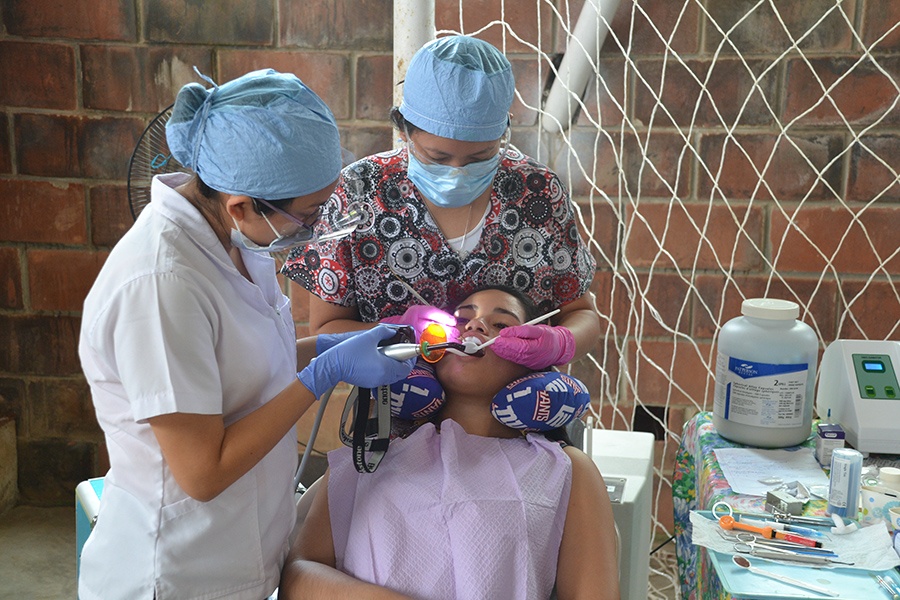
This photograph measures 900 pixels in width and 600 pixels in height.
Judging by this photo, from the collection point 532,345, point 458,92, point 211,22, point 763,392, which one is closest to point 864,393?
point 763,392

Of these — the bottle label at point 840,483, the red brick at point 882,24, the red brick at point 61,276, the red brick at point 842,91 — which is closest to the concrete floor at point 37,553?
the red brick at point 61,276

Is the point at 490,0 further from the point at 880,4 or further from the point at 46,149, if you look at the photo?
the point at 46,149

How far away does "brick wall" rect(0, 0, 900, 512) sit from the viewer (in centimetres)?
273

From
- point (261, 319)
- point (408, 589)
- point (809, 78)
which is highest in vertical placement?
point (809, 78)

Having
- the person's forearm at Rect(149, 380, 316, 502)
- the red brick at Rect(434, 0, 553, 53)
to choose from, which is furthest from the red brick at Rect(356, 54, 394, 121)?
the person's forearm at Rect(149, 380, 316, 502)

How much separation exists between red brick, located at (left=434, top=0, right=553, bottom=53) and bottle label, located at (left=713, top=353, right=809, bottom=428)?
137 centimetres

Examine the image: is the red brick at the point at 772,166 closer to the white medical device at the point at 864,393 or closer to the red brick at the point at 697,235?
the red brick at the point at 697,235

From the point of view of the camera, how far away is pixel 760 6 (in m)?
2.69

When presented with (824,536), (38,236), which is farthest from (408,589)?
(38,236)

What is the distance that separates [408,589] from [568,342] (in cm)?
58

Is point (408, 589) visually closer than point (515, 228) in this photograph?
Yes

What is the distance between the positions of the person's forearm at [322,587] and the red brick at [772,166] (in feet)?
5.98

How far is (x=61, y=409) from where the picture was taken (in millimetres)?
3238

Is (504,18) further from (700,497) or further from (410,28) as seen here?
(700,497)
